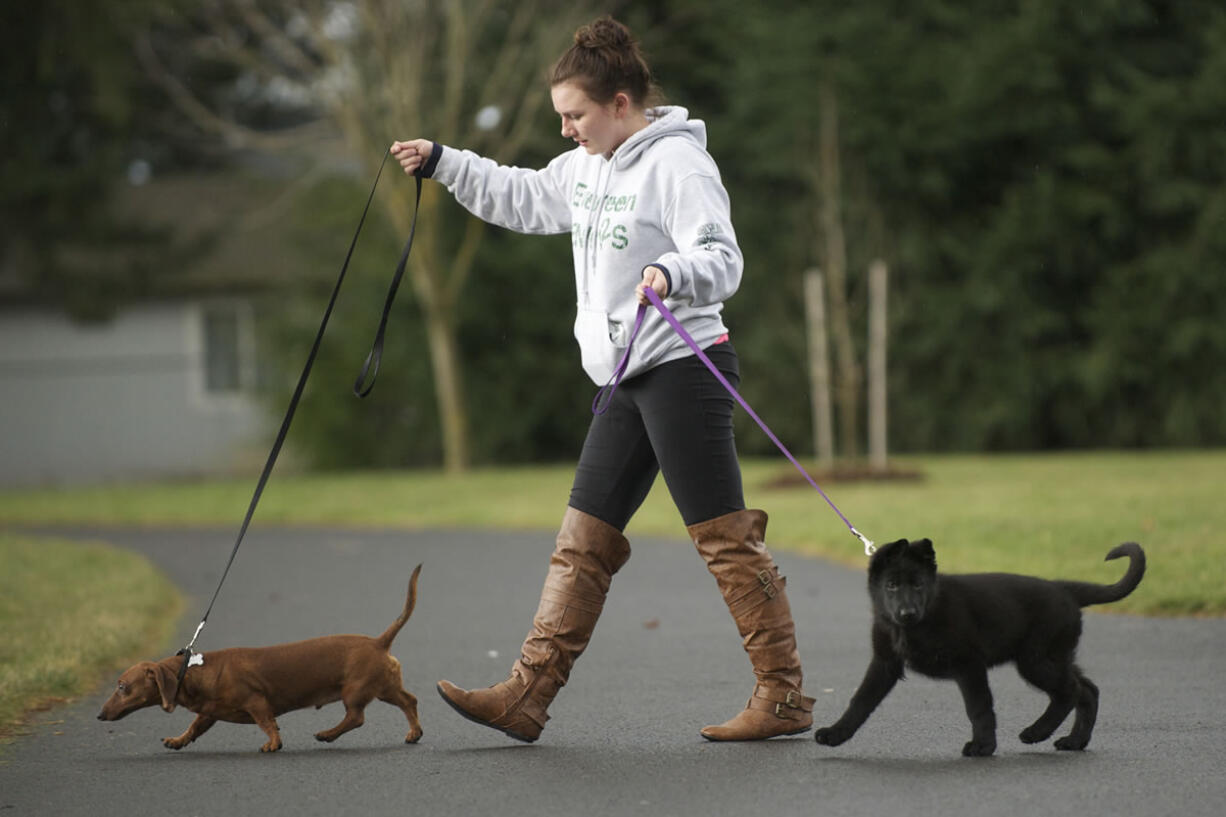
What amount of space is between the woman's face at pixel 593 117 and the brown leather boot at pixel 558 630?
1188mm

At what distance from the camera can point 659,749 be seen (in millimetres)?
5074

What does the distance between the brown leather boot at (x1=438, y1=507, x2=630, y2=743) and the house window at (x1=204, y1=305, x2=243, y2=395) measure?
75.8 ft

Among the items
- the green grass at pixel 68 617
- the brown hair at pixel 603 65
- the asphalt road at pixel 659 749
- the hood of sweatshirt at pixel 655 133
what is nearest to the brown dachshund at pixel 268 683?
the asphalt road at pixel 659 749

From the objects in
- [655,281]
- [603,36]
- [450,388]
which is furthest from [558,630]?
[450,388]

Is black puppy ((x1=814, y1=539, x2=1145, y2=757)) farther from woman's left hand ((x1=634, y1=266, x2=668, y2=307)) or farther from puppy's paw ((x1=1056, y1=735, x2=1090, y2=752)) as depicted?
woman's left hand ((x1=634, y1=266, x2=668, y2=307))

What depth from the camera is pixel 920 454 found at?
68.6 feet

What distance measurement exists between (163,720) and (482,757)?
155 cm

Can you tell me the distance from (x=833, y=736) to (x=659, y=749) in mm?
571

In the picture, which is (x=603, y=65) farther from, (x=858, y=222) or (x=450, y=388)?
(x=450, y=388)

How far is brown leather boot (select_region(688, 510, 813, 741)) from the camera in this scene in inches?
199

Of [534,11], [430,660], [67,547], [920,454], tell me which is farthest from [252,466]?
[430,660]

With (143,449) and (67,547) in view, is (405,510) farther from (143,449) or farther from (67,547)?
(143,449)

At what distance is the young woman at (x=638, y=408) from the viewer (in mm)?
4996

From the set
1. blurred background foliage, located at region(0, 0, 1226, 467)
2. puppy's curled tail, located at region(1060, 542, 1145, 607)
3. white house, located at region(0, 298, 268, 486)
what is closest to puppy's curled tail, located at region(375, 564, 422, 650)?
puppy's curled tail, located at region(1060, 542, 1145, 607)
